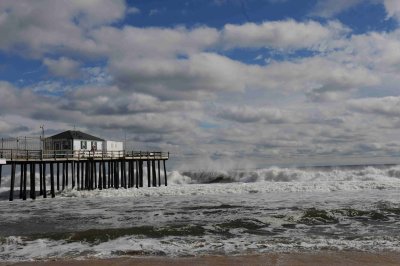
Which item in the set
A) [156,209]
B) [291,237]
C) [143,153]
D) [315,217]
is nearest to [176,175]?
[143,153]

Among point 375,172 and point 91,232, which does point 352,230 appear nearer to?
point 91,232

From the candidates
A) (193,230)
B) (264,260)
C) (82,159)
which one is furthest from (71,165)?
(264,260)

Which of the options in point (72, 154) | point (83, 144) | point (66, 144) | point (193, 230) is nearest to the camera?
point (193, 230)

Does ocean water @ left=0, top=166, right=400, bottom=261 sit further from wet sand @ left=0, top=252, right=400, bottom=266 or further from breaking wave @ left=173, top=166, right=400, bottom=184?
breaking wave @ left=173, top=166, right=400, bottom=184

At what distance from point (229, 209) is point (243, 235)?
26.4ft

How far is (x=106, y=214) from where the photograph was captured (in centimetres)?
2228

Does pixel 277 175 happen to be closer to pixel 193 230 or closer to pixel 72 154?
pixel 72 154

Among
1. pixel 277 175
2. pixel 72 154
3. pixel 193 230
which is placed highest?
pixel 72 154

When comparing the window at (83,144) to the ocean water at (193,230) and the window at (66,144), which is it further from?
the ocean water at (193,230)

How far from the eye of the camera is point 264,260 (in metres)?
10.7

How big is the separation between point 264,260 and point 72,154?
33.0 metres

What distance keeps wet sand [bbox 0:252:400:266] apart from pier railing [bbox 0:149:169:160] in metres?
25.5

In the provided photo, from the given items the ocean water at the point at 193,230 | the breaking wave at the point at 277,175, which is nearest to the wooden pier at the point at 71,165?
the ocean water at the point at 193,230

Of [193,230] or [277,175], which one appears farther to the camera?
[277,175]
